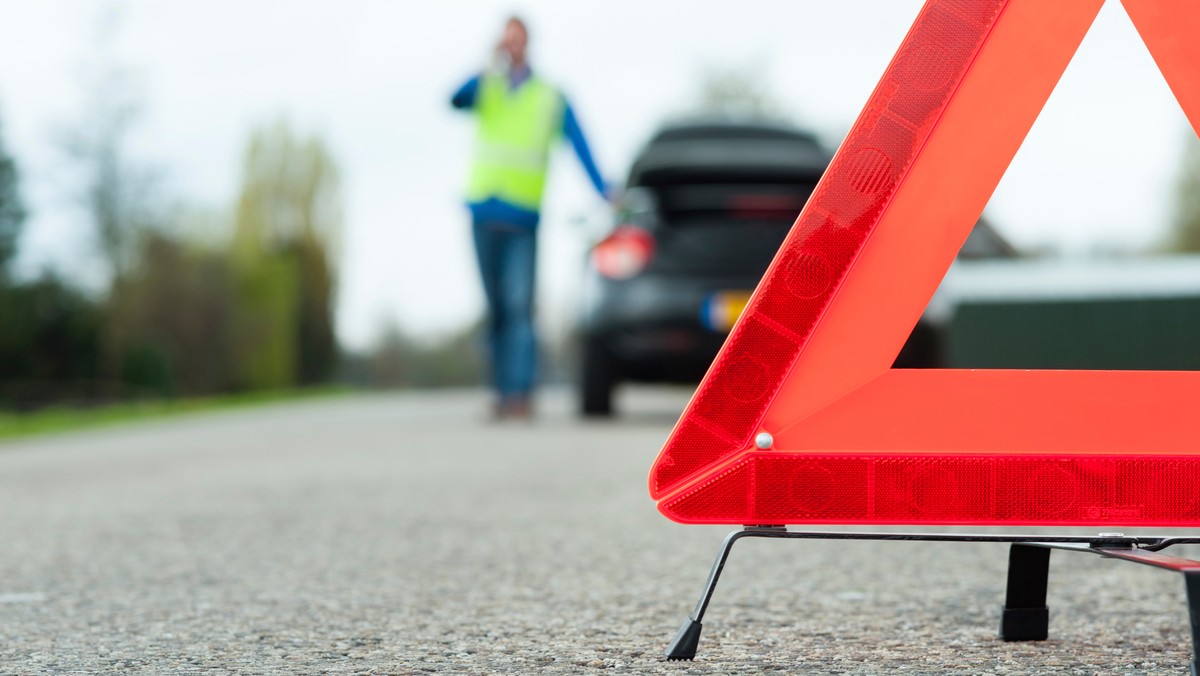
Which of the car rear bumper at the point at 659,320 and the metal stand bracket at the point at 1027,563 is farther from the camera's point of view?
the car rear bumper at the point at 659,320

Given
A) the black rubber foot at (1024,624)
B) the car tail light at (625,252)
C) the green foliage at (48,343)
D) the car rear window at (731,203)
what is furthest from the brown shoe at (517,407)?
the green foliage at (48,343)

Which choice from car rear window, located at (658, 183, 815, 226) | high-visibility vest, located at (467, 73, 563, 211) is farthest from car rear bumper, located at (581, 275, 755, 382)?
high-visibility vest, located at (467, 73, 563, 211)

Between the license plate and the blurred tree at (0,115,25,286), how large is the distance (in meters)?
29.7

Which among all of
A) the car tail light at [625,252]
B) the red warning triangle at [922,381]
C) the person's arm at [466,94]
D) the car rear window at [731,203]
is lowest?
the red warning triangle at [922,381]

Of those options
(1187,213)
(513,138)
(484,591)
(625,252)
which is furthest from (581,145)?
(1187,213)

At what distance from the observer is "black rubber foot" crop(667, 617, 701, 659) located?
2.01 metres

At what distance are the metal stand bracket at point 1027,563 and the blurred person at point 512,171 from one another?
601cm

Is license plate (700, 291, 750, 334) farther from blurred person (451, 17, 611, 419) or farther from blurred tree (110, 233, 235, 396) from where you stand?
blurred tree (110, 233, 235, 396)

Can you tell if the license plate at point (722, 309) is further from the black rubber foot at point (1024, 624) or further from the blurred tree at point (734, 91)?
the blurred tree at point (734, 91)

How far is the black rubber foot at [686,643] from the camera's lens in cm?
201

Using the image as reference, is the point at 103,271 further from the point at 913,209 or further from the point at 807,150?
the point at 913,209

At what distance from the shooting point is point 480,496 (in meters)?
4.66

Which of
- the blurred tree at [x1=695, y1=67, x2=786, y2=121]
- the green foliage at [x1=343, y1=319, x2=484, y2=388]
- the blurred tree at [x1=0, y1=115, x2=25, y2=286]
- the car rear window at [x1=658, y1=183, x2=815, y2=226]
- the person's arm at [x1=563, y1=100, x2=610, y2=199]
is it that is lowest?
the green foliage at [x1=343, y1=319, x2=484, y2=388]

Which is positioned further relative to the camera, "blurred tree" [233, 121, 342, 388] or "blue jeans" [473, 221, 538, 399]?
"blurred tree" [233, 121, 342, 388]
